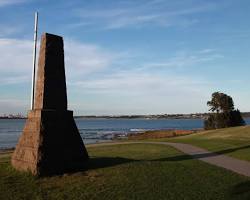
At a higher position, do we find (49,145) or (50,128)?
(50,128)

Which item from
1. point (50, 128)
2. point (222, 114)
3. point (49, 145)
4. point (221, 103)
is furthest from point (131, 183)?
point (221, 103)

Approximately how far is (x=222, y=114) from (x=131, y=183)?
4244 cm

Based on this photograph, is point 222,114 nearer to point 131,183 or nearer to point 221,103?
point 221,103

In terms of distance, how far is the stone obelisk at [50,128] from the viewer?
42.7ft

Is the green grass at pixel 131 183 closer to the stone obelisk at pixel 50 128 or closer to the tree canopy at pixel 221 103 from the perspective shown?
the stone obelisk at pixel 50 128

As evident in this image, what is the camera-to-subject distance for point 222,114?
52.2 m

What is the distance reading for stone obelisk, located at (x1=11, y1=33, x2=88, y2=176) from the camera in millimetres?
13016

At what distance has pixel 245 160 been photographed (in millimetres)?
16844

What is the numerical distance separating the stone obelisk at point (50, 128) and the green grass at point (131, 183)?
526 mm

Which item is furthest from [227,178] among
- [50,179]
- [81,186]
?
[50,179]

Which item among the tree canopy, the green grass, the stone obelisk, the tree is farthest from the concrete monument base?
the tree canopy

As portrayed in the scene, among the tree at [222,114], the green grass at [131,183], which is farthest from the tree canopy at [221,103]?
the green grass at [131,183]

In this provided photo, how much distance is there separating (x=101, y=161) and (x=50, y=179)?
3240mm

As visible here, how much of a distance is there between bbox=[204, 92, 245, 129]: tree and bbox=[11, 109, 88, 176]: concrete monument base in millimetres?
40385
